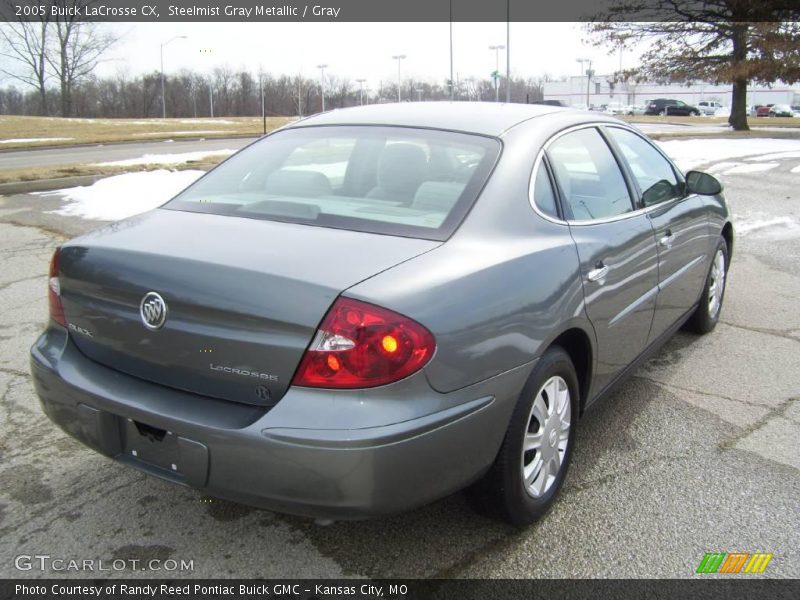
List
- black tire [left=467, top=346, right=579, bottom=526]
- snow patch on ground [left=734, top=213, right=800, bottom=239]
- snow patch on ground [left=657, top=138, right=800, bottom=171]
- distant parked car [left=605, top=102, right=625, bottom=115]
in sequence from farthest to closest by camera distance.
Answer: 1. distant parked car [left=605, top=102, right=625, bottom=115]
2. snow patch on ground [left=657, top=138, right=800, bottom=171]
3. snow patch on ground [left=734, top=213, right=800, bottom=239]
4. black tire [left=467, top=346, right=579, bottom=526]

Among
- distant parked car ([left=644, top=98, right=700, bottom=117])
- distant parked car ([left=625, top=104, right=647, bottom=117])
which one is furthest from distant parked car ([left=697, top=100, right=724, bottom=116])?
distant parked car ([left=644, top=98, right=700, bottom=117])

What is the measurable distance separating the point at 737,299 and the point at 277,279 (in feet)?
16.6

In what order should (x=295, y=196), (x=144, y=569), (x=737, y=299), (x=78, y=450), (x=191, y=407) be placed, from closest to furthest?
(x=191, y=407) → (x=144, y=569) → (x=295, y=196) → (x=78, y=450) → (x=737, y=299)

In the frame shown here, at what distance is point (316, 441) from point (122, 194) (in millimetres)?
9940

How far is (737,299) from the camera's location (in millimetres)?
6039

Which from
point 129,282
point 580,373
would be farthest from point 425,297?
Answer: point 580,373

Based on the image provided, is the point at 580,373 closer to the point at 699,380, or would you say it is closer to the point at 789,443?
the point at 789,443

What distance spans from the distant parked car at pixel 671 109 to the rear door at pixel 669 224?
62234 mm

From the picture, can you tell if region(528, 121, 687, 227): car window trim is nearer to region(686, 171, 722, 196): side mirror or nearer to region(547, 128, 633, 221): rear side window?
region(547, 128, 633, 221): rear side window

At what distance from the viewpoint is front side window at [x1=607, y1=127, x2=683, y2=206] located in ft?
12.5

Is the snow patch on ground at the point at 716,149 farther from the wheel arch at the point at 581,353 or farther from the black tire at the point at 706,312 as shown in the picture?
the wheel arch at the point at 581,353

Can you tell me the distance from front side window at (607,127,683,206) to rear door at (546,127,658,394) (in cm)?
23

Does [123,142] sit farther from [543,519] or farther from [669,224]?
[543,519]

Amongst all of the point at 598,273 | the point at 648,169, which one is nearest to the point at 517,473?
the point at 598,273
